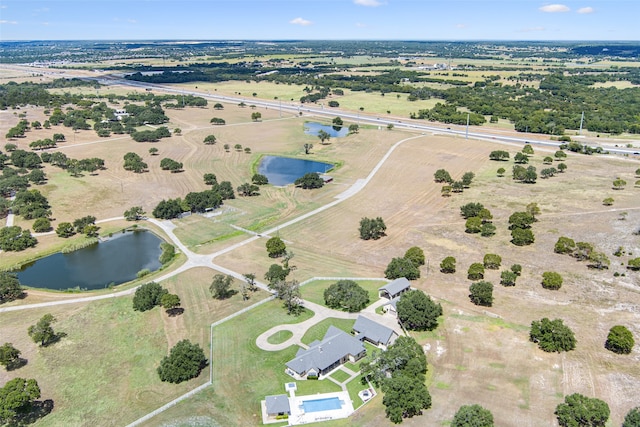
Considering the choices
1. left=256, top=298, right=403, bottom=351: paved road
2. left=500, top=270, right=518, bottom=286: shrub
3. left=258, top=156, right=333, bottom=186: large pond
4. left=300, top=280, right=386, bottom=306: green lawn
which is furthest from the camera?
left=258, top=156, right=333, bottom=186: large pond

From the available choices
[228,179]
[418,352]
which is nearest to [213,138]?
[228,179]

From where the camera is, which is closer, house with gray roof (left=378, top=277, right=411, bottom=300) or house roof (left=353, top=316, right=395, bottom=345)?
house roof (left=353, top=316, right=395, bottom=345)

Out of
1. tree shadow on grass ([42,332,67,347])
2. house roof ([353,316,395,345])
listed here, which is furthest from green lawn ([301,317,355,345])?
tree shadow on grass ([42,332,67,347])

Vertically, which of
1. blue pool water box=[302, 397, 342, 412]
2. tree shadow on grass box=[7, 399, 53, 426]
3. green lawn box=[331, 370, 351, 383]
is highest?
green lawn box=[331, 370, 351, 383]

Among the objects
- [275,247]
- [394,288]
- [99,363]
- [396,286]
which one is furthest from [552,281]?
[99,363]

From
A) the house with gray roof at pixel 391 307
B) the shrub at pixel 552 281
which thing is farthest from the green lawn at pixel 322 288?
the shrub at pixel 552 281

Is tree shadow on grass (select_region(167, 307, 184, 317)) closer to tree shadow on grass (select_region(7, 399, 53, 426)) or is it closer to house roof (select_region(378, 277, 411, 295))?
tree shadow on grass (select_region(7, 399, 53, 426))

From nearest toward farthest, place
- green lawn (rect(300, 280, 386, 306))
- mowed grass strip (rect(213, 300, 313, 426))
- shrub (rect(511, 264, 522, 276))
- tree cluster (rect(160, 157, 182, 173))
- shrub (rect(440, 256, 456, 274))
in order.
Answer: mowed grass strip (rect(213, 300, 313, 426)) → green lawn (rect(300, 280, 386, 306)) → shrub (rect(511, 264, 522, 276)) → shrub (rect(440, 256, 456, 274)) → tree cluster (rect(160, 157, 182, 173))

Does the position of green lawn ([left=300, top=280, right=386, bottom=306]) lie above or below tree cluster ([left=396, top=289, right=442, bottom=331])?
below

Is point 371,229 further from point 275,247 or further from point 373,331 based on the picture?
point 373,331
